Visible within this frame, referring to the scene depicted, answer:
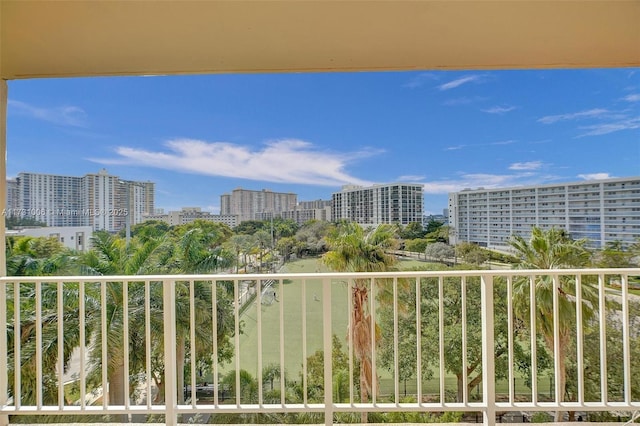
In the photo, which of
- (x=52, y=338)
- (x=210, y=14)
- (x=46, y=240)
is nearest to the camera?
(x=210, y=14)

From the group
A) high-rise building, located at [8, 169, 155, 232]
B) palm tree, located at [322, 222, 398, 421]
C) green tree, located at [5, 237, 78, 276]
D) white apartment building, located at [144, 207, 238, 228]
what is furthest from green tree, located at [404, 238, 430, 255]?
green tree, located at [5, 237, 78, 276]

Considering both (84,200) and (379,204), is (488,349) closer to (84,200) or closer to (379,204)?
(379,204)

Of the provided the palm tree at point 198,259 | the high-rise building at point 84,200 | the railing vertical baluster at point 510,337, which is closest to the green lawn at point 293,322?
the palm tree at point 198,259

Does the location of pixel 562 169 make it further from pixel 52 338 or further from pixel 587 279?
pixel 52 338

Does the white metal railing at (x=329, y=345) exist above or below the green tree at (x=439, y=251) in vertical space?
below

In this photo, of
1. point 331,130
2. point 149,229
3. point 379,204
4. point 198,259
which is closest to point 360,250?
point 379,204

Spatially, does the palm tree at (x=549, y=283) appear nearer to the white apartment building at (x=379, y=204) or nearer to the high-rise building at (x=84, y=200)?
the white apartment building at (x=379, y=204)

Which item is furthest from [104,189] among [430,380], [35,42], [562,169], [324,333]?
[562,169]
